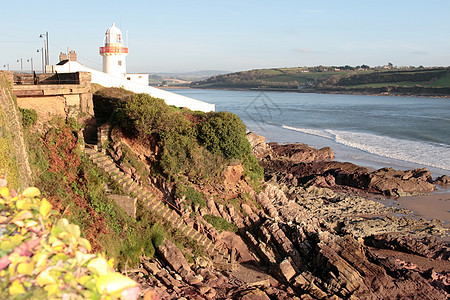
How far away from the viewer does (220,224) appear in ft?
46.2

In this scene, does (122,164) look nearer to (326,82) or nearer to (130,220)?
(130,220)

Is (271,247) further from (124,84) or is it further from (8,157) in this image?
(124,84)

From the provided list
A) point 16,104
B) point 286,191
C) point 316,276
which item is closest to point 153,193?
point 16,104

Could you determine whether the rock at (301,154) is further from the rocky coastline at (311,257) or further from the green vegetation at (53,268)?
the green vegetation at (53,268)

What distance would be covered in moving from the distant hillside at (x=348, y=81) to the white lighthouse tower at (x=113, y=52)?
105350 mm

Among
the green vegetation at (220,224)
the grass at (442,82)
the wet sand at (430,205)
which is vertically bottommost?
the wet sand at (430,205)

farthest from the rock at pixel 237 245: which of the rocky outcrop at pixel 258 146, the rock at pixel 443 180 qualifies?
the rock at pixel 443 180

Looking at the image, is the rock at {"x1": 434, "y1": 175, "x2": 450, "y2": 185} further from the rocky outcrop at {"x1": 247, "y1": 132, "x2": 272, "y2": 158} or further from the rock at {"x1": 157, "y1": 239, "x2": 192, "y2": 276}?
the rock at {"x1": 157, "y1": 239, "x2": 192, "y2": 276}

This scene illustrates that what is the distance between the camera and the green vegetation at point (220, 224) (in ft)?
46.0

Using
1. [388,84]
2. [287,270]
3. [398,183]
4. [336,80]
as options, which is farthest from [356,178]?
[336,80]

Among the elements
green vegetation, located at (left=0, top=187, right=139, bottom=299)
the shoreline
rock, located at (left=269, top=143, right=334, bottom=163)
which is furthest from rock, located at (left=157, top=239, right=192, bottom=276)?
rock, located at (left=269, top=143, right=334, bottom=163)

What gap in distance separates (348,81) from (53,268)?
14718 cm

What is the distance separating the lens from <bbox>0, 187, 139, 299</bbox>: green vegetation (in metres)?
2.29

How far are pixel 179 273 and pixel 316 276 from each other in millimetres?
4036
